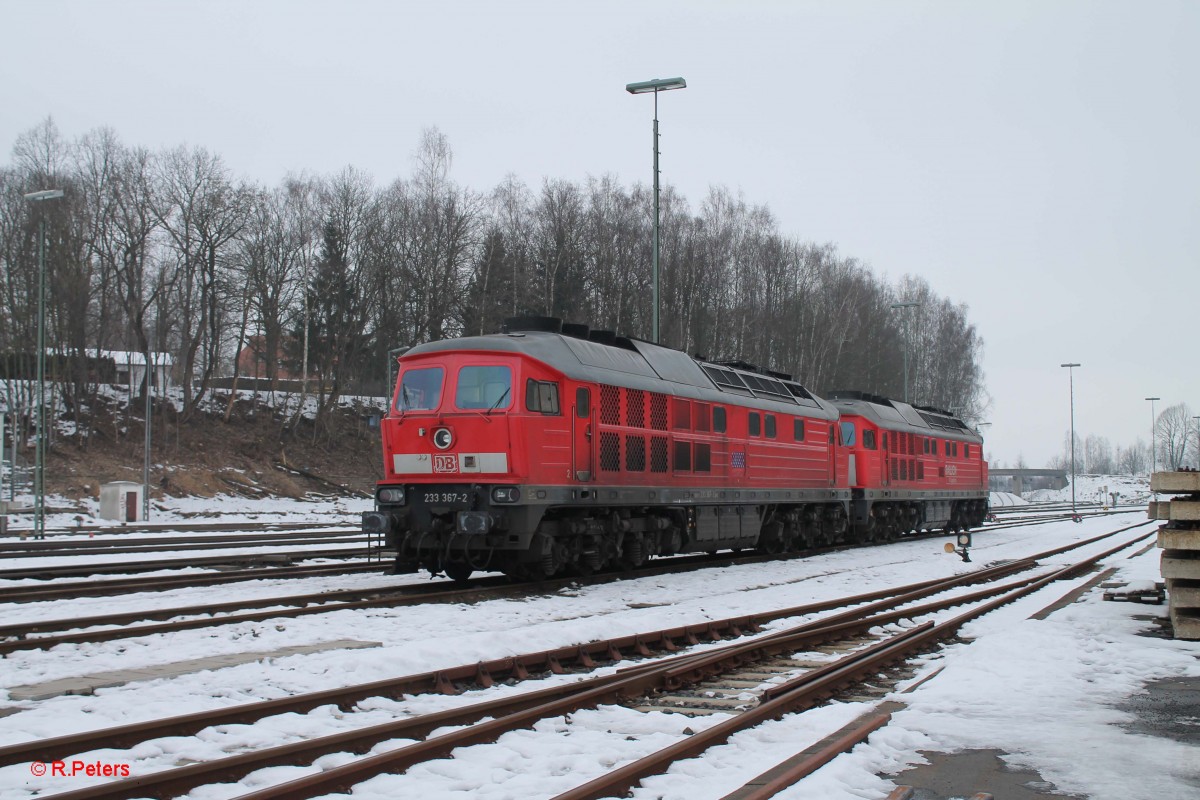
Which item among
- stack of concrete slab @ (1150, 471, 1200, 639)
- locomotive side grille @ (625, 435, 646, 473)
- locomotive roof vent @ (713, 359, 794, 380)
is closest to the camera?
stack of concrete slab @ (1150, 471, 1200, 639)

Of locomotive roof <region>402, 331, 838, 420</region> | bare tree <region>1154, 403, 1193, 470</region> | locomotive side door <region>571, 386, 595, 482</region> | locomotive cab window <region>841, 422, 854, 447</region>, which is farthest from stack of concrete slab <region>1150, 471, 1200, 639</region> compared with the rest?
bare tree <region>1154, 403, 1193, 470</region>

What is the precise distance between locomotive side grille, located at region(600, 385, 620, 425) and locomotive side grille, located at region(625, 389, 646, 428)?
0.31 metres

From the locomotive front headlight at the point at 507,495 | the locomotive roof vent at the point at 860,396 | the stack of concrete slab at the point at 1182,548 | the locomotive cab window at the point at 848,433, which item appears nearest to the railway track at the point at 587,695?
the stack of concrete slab at the point at 1182,548

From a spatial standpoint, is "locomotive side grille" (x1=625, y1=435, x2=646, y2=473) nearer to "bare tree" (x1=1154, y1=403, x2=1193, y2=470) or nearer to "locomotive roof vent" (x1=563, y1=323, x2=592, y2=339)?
"locomotive roof vent" (x1=563, y1=323, x2=592, y2=339)

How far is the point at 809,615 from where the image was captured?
14.2 m

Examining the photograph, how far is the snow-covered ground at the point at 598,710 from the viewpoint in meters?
6.29

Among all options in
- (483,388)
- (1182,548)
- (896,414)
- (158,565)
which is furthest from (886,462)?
(158,565)

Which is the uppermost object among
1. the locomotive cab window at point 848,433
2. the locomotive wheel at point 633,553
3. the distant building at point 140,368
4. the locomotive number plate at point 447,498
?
the distant building at point 140,368

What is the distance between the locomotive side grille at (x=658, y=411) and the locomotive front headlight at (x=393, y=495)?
485 cm

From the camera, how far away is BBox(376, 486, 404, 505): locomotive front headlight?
1564cm

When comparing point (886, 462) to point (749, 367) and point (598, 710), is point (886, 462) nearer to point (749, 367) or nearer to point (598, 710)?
point (749, 367)

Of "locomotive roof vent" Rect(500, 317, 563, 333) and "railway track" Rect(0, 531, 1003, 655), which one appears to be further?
"locomotive roof vent" Rect(500, 317, 563, 333)

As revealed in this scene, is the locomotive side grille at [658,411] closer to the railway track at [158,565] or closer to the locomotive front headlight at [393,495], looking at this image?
the locomotive front headlight at [393,495]

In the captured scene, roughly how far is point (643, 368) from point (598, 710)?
1102 cm
